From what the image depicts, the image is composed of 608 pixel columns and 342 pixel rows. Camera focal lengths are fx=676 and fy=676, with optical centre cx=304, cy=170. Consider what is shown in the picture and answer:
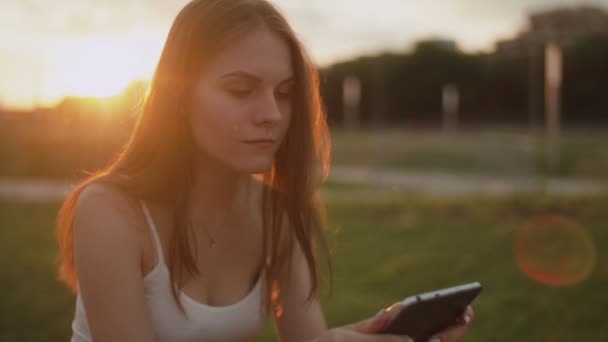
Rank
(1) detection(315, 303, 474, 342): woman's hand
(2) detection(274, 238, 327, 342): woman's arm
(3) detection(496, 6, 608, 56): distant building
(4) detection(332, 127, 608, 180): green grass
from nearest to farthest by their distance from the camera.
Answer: (1) detection(315, 303, 474, 342): woman's hand < (2) detection(274, 238, 327, 342): woman's arm < (3) detection(496, 6, 608, 56): distant building < (4) detection(332, 127, 608, 180): green grass

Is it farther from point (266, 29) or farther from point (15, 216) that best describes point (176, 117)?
point (15, 216)

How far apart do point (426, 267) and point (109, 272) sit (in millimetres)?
5048

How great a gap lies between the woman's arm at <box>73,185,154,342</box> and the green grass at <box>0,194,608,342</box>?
1183 mm

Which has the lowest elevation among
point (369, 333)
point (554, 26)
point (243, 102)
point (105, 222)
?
A: point (369, 333)

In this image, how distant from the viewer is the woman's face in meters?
1.92

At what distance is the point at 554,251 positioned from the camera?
271 inches

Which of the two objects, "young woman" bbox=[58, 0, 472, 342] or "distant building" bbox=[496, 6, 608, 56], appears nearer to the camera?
"young woman" bbox=[58, 0, 472, 342]

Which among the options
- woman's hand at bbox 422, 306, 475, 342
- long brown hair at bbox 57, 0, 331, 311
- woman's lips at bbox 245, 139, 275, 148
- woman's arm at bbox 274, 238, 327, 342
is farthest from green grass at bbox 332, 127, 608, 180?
woman's lips at bbox 245, 139, 275, 148

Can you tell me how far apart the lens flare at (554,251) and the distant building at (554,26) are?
536cm

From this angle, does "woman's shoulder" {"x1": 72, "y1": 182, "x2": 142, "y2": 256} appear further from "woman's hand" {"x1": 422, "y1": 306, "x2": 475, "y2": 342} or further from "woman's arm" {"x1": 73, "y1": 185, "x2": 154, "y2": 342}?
"woman's hand" {"x1": 422, "y1": 306, "x2": 475, "y2": 342}

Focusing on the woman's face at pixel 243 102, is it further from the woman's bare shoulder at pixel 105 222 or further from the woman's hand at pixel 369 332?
the woman's hand at pixel 369 332

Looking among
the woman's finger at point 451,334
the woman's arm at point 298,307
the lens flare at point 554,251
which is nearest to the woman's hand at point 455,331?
the woman's finger at point 451,334

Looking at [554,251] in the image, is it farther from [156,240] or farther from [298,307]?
[156,240]

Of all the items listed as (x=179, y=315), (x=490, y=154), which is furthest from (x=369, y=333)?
(x=490, y=154)
